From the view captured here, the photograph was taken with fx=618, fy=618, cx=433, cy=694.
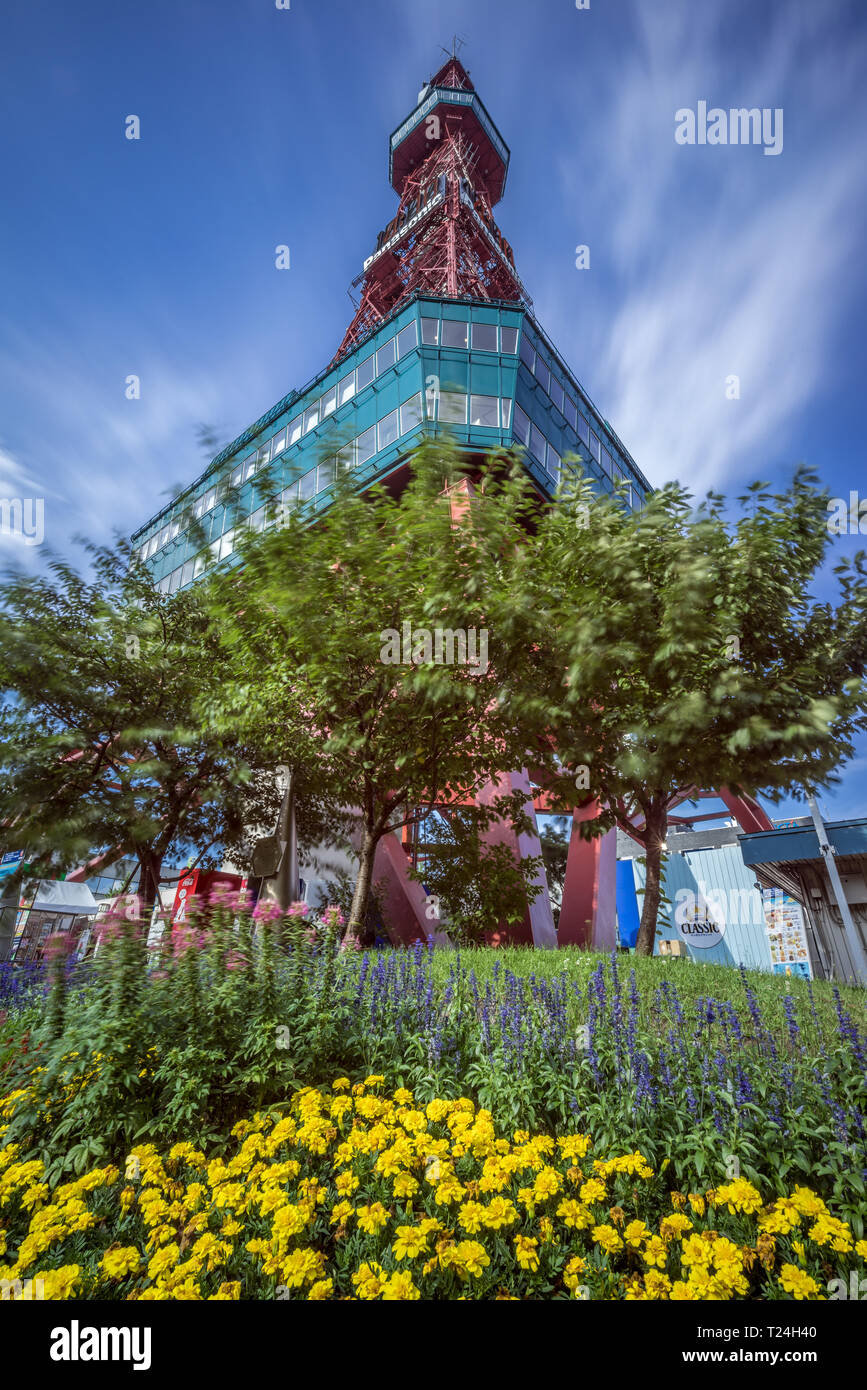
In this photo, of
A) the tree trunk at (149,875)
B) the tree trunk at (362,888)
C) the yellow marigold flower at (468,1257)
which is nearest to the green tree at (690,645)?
the tree trunk at (362,888)

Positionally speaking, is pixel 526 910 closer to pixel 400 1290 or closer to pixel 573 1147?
pixel 573 1147

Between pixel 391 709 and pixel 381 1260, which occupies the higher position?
pixel 391 709

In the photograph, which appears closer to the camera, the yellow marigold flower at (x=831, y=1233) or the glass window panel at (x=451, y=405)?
the yellow marigold flower at (x=831, y=1233)

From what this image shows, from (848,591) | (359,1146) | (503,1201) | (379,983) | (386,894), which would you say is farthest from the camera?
(386,894)

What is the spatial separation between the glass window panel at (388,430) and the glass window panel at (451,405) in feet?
8.32

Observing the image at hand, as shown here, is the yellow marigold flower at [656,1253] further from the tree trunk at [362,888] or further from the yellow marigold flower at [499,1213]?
the tree trunk at [362,888]

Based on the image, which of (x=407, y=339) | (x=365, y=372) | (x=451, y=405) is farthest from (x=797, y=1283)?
(x=365, y=372)

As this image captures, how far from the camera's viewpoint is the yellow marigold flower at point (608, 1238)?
8.71 ft

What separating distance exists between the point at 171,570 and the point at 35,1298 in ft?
127

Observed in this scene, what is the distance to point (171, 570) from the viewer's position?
37.0 m

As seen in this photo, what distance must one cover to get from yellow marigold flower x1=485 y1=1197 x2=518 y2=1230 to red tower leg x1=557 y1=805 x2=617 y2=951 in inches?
517

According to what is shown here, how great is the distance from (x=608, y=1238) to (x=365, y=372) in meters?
30.2

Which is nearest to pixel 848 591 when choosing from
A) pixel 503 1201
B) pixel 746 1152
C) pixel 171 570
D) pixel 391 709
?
pixel 391 709

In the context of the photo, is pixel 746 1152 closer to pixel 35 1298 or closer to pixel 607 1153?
pixel 607 1153
